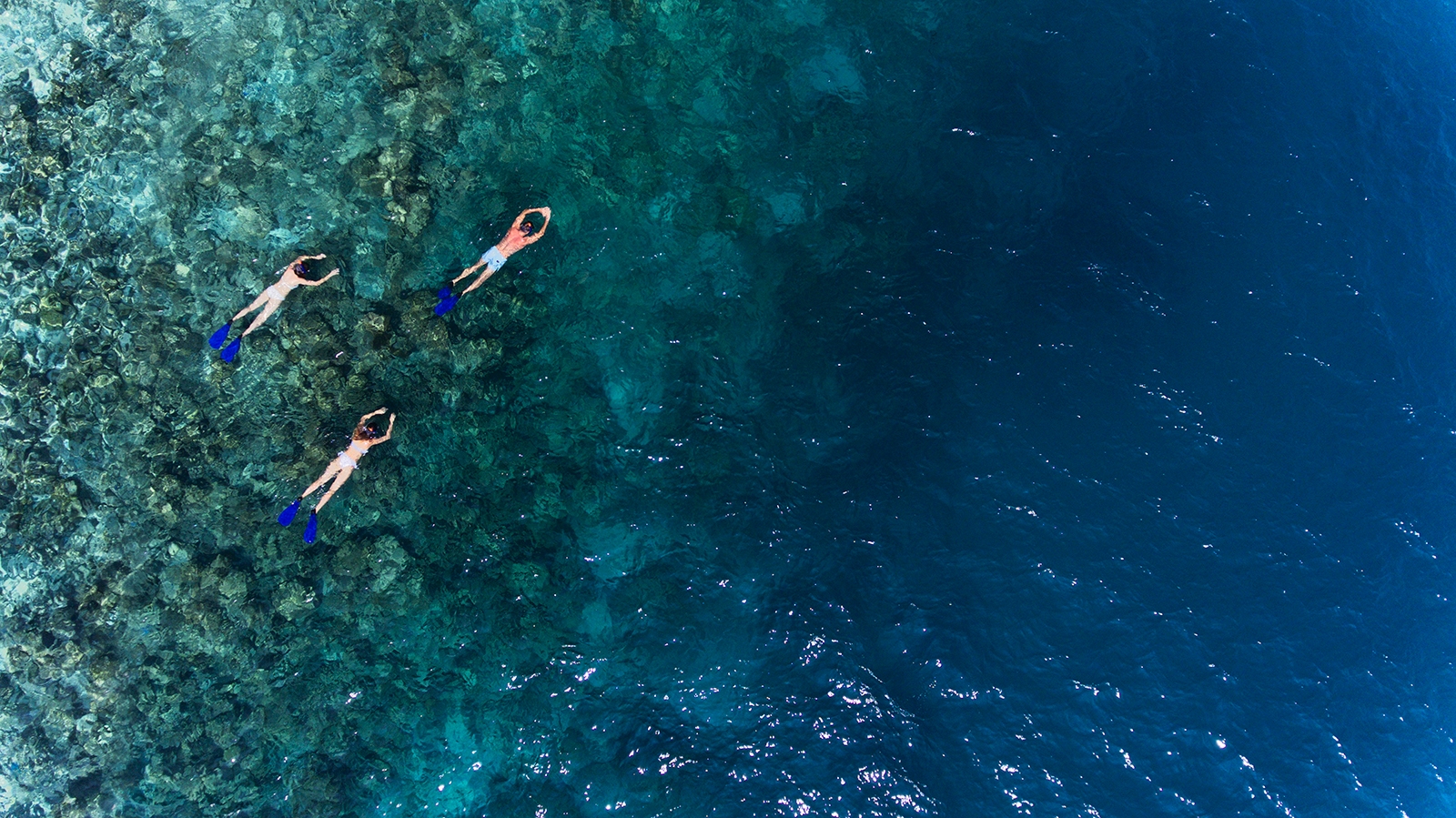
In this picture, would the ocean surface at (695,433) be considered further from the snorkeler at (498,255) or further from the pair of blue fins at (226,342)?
the snorkeler at (498,255)

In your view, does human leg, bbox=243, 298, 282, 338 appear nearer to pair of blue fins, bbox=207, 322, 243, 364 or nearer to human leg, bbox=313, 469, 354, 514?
pair of blue fins, bbox=207, 322, 243, 364

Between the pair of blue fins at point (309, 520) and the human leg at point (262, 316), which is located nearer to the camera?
the pair of blue fins at point (309, 520)

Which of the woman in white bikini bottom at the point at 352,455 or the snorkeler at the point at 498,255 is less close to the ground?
the snorkeler at the point at 498,255

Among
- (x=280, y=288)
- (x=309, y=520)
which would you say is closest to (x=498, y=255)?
(x=280, y=288)

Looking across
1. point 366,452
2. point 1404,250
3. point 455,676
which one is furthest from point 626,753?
point 1404,250

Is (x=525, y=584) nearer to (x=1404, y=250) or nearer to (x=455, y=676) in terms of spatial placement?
(x=455, y=676)

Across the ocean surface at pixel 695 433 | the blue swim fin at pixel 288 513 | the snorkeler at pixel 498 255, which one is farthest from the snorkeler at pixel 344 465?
the snorkeler at pixel 498 255
